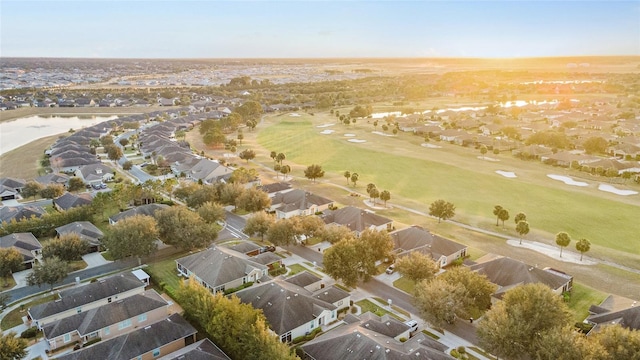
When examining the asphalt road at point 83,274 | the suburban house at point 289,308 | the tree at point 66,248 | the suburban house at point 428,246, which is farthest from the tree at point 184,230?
the suburban house at point 428,246

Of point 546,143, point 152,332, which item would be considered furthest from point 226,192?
point 546,143

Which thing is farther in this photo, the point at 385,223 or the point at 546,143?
the point at 546,143

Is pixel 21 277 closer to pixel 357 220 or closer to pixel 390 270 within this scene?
pixel 357 220

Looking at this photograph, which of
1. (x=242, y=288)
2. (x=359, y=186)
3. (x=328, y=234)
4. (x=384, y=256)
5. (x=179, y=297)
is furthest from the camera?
(x=359, y=186)

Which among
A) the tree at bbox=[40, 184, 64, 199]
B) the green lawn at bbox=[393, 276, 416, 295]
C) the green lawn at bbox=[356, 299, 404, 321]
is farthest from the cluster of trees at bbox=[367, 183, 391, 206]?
the tree at bbox=[40, 184, 64, 199]

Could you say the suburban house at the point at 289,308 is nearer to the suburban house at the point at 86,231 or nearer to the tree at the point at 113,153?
the suburban house at the point at 86,231

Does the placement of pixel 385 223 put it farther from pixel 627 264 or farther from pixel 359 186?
pixel 627 264

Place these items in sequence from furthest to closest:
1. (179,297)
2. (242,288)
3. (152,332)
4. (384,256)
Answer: (384,256)
(242,288)
(179,297)
(152,332)
